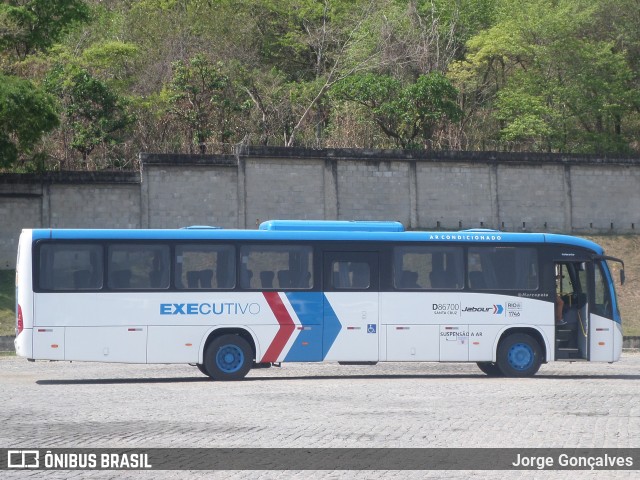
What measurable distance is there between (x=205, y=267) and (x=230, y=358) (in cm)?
200

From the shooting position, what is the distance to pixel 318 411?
53.6 feet

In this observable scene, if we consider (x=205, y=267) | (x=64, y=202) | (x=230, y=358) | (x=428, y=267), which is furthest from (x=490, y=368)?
(x=64, y=202)

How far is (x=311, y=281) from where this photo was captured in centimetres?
2312

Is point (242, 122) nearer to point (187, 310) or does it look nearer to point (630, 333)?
point (630, 333)

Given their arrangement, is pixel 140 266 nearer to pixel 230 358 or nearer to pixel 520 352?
pixel 230 358

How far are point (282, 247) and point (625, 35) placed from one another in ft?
119

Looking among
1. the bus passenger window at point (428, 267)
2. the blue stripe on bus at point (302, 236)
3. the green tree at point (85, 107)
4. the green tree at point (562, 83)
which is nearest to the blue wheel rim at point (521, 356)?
the bus passenger window at point (428, 267)

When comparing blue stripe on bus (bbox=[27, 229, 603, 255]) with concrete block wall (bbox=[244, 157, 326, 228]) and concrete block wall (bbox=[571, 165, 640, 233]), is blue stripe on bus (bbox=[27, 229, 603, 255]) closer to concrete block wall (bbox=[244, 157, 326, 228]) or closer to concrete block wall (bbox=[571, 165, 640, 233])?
concrete block wall (bbox=[244, 157, 326, 228])

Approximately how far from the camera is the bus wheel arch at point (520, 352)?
23.8m

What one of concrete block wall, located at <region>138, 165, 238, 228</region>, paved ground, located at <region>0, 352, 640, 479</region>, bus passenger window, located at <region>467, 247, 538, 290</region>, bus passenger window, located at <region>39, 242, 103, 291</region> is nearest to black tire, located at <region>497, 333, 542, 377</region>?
paved ground, located at <region>0, 352, 640, 479</region>

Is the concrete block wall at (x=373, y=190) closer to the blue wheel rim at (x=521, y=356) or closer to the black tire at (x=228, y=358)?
the blue wheel rim at (x=521, y=356)

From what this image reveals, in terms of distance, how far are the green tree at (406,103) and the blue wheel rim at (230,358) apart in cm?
2601

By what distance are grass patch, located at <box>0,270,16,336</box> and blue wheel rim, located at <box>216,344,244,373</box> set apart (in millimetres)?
14163

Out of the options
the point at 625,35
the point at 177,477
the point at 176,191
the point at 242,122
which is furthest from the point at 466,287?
the point at 625,35
